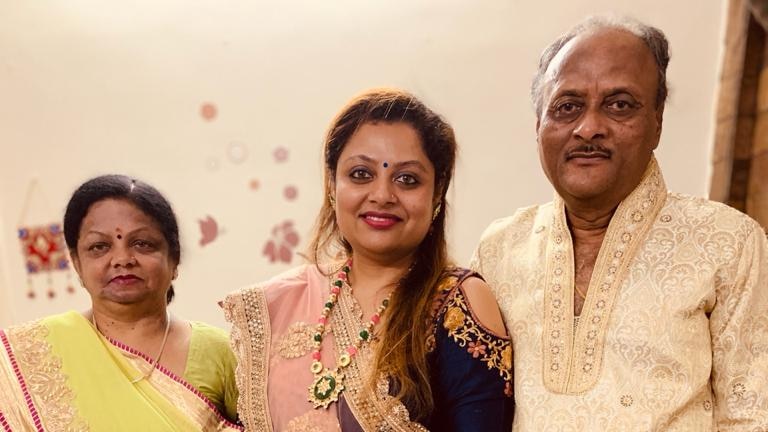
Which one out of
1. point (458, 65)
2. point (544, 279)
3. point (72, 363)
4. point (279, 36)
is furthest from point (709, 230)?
point (279, 36)

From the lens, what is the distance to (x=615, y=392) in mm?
1456

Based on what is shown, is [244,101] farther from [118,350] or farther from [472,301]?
[472,301]

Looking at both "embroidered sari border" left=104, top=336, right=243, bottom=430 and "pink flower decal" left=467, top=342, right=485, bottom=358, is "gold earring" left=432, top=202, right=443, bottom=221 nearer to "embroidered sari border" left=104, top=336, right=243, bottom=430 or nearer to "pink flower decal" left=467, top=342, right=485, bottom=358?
A: "pink flower decal" left=467, top=342, right=485, bottom=358

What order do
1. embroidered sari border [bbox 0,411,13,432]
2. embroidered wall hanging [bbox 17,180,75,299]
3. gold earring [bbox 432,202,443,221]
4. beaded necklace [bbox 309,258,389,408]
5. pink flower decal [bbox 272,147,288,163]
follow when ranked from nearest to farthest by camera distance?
beaded necklace [bbox 309,258,389,408], gold earring [bbox 432,202,443,221], embroidered sari border [bbox 0,411,13,432], pink flower decal [bbox 272,147,288,163], embroidered wall hanging [bbox 17,180,75,299]

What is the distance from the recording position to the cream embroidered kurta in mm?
1424

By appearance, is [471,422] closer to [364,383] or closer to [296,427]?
[364,383]

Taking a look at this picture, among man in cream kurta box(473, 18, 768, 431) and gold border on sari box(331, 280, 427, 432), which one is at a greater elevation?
man in cream kurta box(473, 18, 768, 431)

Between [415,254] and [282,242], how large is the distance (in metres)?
1.81

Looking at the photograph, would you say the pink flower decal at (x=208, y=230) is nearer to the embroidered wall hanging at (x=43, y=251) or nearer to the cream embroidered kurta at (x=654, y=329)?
the embroidered wall hanging at (x=43, y=251)

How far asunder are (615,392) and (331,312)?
25.5 inches

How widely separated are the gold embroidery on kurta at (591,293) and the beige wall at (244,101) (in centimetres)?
160

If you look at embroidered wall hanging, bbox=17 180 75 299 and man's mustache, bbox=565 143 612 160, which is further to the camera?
embroidered wall hanging, bbox=17 180 75 299

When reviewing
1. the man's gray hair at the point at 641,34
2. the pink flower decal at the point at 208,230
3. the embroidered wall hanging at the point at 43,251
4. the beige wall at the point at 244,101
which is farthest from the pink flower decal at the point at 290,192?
the man's gray hair at the point at 641,34

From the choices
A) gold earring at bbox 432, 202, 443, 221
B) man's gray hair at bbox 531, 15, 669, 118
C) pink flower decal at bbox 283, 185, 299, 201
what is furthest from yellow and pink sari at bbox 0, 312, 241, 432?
pink flower decal at bbox 283, 185, 299, 201
